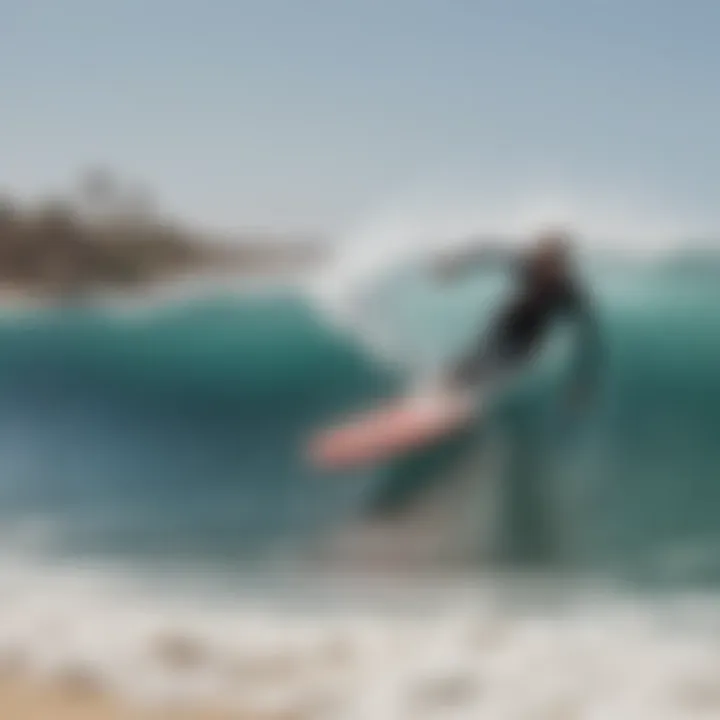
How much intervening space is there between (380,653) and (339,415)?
0.84 ft

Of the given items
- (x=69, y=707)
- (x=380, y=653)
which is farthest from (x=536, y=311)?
(x=69, y=707)

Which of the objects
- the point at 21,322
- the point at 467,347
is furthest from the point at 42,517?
the point at 467,347

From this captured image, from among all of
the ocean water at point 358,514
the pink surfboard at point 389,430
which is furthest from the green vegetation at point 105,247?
the pink surfboard at point 389,430

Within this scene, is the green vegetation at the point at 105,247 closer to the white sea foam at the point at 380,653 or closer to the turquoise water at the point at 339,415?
the turquoise water at the point at 339,415

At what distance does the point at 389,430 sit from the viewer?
41.7 inches

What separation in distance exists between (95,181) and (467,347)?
0.46 meters

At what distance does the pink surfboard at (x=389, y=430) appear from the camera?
1.06 m

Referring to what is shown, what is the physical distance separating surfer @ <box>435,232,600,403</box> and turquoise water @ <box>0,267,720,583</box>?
0.06ft

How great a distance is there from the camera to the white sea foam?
39.2 inches

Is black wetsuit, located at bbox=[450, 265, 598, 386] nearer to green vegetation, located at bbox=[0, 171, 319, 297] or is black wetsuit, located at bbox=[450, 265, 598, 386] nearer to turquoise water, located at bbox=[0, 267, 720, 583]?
turquoise water, located at bbox=[0, 267, 720, 583]

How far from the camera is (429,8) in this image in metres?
1.08

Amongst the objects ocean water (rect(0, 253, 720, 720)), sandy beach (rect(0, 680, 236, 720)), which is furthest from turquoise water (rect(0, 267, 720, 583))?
sandy beach (rect(0, 680, 236, 720))

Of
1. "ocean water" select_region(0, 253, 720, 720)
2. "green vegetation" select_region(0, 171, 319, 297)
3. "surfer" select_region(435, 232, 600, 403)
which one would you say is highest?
"green vegetation" select_region(0, 171, 319, 297)

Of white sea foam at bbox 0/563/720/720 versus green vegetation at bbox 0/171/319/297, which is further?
green vegetation at bbox 0/171/319/297
